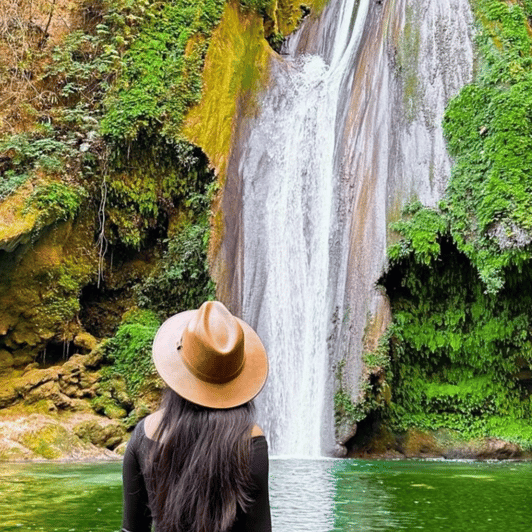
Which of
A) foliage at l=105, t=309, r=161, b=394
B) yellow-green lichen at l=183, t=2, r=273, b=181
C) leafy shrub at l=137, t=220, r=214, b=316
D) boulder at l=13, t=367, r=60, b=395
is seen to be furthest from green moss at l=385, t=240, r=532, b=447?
boulder at l=13, t=367, r=60, b=395

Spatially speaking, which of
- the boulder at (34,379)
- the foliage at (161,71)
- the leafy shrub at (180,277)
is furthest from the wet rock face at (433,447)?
the foliage at (161,71)

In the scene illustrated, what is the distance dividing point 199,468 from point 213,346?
328 millimetres

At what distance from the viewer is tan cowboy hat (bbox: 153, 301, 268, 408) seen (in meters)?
1.90

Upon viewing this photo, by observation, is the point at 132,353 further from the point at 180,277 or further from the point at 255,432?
the point at 255,432

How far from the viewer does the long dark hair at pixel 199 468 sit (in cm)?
189

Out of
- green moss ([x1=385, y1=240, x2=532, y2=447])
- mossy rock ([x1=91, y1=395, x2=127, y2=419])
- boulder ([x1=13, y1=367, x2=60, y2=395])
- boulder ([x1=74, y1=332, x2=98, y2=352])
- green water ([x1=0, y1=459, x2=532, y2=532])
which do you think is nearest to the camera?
green water ([x1=0, y1=459, x2=532, y2=532])

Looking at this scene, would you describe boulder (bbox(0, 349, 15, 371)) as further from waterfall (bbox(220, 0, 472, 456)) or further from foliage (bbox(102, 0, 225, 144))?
foliage (bbox(102, 0, 225, 144))

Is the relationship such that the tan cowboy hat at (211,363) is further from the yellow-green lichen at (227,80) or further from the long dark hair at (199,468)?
the yellow-green lichen at (227,80)

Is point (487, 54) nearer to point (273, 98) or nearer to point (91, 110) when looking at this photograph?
point (273, 98)

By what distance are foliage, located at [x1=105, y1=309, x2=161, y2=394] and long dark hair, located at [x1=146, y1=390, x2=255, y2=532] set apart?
32.5 ft

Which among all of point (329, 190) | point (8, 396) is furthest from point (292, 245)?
point (8, 396)

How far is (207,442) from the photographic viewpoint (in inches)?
75.2

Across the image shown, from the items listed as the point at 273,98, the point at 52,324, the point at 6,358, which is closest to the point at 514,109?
the point at 273,98

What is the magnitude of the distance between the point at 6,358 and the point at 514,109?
9.78m
